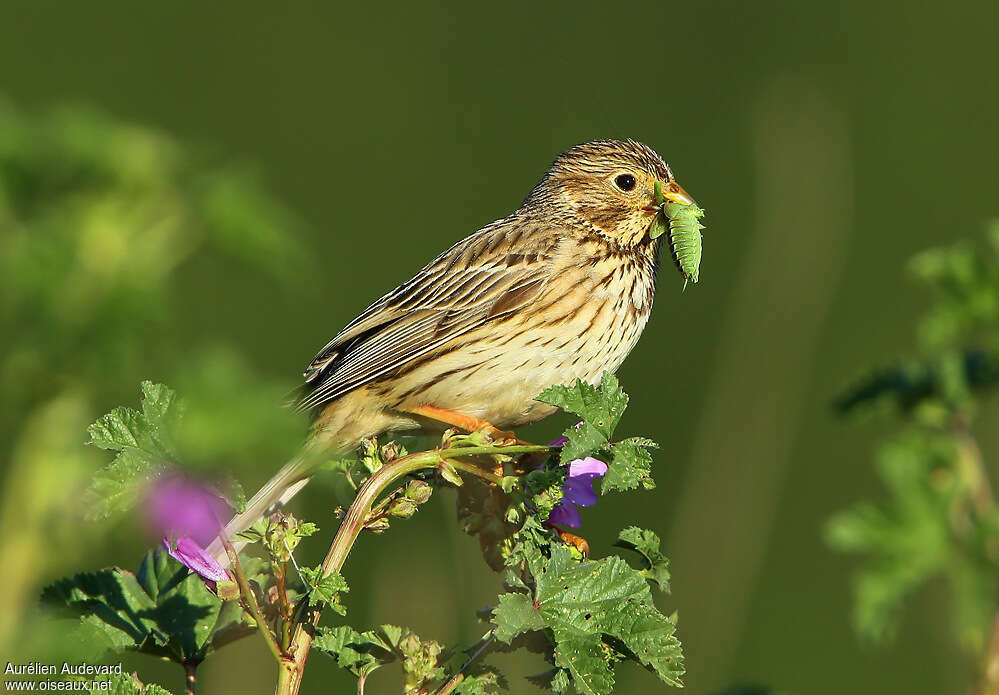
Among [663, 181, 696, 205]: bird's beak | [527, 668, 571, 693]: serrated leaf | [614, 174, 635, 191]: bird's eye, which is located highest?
[614, 174, 635, 191]: bird's eye

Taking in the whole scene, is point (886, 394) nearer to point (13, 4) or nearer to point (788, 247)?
point (788, 247)

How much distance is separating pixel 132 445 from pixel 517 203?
34.3ft

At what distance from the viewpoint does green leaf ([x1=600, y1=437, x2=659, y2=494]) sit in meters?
2.51

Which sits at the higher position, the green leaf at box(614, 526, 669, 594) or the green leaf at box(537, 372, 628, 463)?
the green leaf at box(537, 372, 628, 463)

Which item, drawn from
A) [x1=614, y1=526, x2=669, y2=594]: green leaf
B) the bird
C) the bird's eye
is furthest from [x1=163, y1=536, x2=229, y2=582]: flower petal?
the bird's eye

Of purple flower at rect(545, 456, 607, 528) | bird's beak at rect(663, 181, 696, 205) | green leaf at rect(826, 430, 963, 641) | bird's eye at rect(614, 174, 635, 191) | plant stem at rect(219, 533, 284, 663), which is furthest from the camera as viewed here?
bird's eye at rect(614, 174, 635, 191)

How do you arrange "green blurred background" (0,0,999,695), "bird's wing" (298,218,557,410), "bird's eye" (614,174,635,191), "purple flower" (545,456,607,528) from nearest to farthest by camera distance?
1. "purple flower" (545,456,607,528)
2. "green blurred background" (0,0,999,695)
3. "bird's wing" (298,218,557,410)
4. "bird's eye" (614,174,635,191)

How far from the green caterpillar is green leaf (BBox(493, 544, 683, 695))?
215cm

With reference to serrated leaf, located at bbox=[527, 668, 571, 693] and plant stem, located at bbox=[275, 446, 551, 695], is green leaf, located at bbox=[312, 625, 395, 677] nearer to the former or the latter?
plant stem, located at bbox=[275, 446, 551, 695]

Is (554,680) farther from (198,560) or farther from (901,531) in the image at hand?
(901,531)

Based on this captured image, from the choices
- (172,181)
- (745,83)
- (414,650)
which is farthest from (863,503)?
(745,83)

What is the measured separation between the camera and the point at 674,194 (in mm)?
5363

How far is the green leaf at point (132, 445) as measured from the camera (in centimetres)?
243

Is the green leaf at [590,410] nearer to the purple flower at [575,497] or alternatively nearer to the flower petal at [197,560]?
the purple flower at [575,497]
